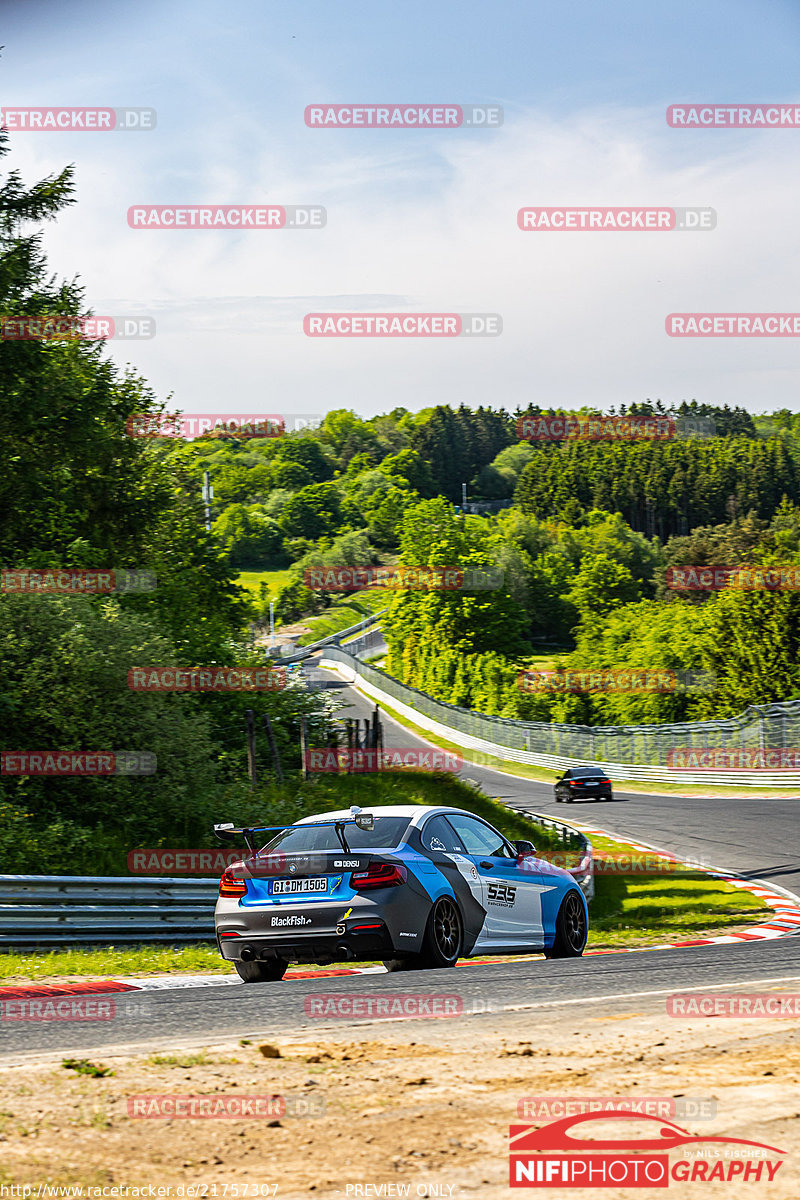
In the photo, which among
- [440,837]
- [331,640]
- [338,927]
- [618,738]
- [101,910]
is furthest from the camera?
[331,640]

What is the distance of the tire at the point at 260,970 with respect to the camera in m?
9.39

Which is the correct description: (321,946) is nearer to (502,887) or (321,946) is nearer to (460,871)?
(460,871)

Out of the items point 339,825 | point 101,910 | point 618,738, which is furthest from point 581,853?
point 618,738

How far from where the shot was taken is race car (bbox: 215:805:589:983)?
8680 mm

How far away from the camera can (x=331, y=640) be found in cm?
13050

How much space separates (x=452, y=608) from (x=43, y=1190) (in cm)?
10324

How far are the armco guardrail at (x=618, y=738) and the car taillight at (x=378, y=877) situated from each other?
32773 millimetres

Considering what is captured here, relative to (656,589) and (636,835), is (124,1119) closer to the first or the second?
(636,835)

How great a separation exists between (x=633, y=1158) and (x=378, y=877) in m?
4.63

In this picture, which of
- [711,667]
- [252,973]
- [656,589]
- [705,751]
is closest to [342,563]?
[656,589]

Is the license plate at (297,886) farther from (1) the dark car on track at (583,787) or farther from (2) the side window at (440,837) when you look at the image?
(1) the dark car on track at (583,787)

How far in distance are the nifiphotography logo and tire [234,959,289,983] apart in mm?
5175

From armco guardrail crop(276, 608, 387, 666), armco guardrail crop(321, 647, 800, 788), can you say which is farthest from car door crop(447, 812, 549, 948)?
armco guardrail crop(276, 608, 387, 666)

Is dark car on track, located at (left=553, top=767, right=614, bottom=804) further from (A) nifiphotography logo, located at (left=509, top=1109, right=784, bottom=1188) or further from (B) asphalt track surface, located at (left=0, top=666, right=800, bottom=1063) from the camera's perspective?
(A) nifiphotography logo, located at (left=509, top=1109, right=784, bottom=1188)
